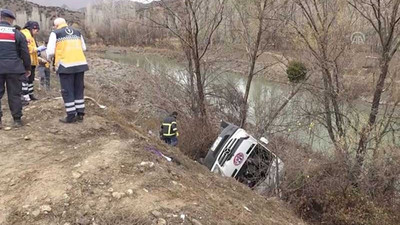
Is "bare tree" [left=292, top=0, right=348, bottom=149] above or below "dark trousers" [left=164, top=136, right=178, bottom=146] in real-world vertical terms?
above

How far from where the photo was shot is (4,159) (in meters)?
4.46

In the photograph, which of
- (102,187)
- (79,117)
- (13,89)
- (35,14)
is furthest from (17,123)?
(35,14)

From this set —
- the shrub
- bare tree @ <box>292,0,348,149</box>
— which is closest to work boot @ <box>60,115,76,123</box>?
bare tree @ <box>292,0,348,149</box>

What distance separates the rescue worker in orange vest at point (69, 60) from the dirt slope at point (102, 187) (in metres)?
0.49

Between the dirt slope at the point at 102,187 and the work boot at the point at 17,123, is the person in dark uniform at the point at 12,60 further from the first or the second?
the dirt slope at the point at 102,187

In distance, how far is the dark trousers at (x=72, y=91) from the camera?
5645mm

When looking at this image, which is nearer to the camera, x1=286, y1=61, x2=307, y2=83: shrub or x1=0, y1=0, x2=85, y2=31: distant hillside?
x1=286, y1=61, x2=307, y2=83: shrub

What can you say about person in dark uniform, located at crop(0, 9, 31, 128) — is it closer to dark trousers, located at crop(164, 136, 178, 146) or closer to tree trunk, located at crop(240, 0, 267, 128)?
dark trousers, located at crop(164, 136, 178, 146)

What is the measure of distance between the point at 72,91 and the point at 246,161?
3.35m

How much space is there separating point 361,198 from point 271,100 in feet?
18.3

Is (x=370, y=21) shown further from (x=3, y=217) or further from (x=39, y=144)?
(x=3, y=217)

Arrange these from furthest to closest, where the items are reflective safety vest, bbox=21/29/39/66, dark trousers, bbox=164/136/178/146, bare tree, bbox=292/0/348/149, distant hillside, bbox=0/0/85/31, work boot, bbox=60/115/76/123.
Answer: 1. distant hillside, bbox=0/0/85/31
2. bare tree, bbox=292/0/348/149
3. dark trousers, bbox=164/136/178/146
4. reflective safety vest, bbox=21/29/39/66
5. work boot, bbox=60/115/76/123

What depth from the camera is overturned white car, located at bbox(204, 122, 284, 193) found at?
692 centimetres

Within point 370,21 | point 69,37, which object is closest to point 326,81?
point 370,21
